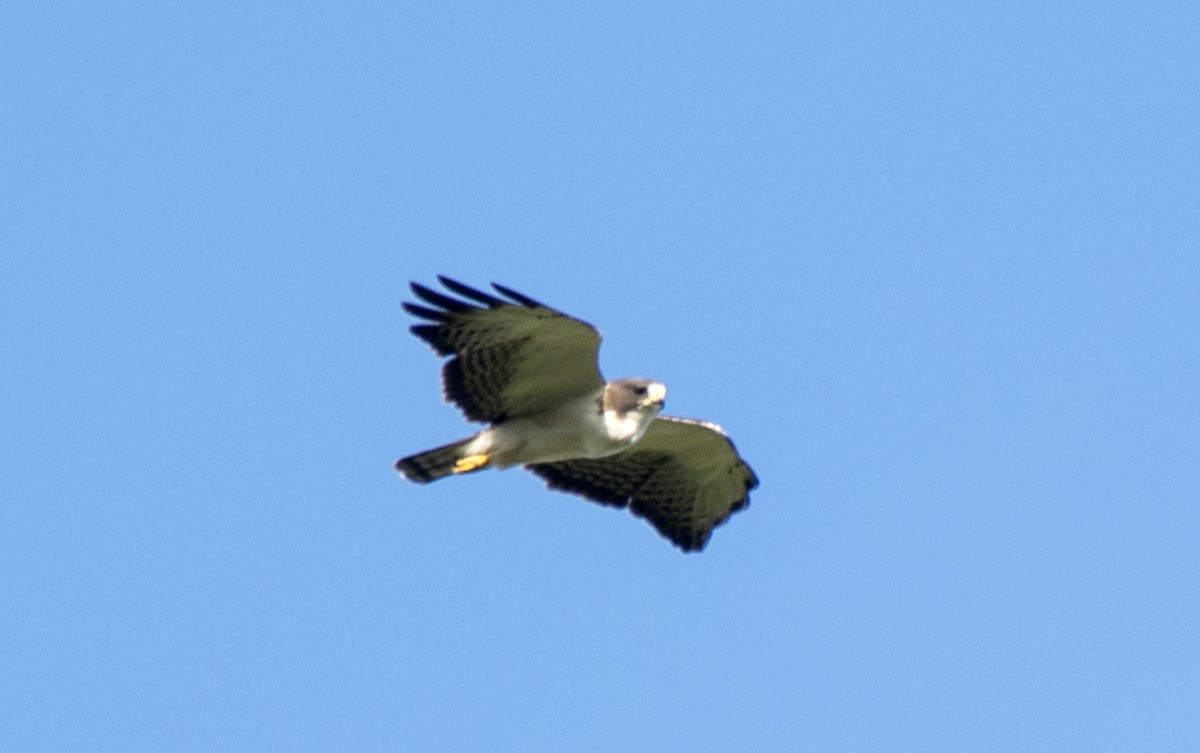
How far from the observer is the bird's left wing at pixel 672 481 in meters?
17.3

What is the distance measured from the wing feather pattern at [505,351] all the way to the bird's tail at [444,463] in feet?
0.94

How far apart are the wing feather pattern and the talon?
0.30 metres

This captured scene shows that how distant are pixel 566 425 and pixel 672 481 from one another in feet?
5.91

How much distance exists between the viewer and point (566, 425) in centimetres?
1611

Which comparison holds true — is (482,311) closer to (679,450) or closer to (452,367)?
(452,367)

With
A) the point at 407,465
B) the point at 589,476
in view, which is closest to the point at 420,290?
the point at 407,465

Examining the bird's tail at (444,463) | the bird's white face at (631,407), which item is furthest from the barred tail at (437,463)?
the bird's white face at (631,407)

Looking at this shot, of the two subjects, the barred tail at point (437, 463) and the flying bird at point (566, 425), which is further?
the barred tail at point (437, 463)

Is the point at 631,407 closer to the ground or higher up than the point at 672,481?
closer to the ground

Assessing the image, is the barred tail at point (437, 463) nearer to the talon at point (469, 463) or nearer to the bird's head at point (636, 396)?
the talon at point (469, 463)

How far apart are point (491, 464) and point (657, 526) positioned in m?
2.13

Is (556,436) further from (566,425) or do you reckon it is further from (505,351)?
(505,351)

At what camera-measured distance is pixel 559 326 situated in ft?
50.2

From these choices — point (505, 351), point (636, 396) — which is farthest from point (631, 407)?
point (505, 351)
